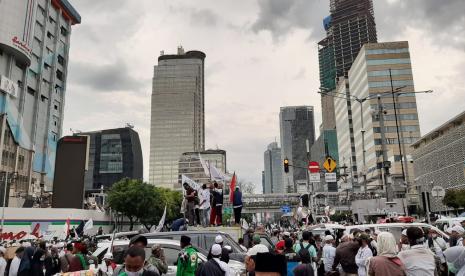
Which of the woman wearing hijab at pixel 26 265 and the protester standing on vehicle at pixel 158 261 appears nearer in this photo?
the protester standing on vehicle at pixel 158 261

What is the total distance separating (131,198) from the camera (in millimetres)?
60312

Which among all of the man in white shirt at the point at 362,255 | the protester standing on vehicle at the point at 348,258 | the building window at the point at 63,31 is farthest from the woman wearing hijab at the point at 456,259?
the building window at the point at 63,31

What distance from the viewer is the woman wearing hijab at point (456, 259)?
23.9 feet

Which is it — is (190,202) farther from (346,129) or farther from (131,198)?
(346,129)

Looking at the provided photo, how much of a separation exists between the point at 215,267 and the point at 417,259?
3.19 meters

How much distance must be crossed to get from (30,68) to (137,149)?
282ft

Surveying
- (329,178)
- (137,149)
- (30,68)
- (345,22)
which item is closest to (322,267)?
(329,178)

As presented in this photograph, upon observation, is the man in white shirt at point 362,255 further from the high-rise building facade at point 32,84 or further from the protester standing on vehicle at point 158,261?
the high-rise building facade at point 32,84

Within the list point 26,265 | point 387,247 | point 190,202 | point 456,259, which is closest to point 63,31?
point 190,202

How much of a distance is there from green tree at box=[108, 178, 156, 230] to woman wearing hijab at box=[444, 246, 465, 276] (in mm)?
56310

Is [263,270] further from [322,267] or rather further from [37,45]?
[37,45]

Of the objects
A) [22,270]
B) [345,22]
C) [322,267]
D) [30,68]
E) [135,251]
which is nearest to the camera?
[135,251]

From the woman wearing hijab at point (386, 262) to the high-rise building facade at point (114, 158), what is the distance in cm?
15369

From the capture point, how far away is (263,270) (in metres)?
6.14
